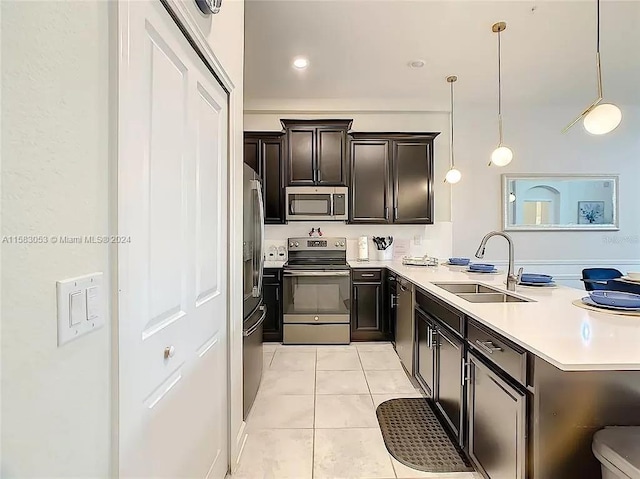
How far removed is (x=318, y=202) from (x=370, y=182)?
714mm

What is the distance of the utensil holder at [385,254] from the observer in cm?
457

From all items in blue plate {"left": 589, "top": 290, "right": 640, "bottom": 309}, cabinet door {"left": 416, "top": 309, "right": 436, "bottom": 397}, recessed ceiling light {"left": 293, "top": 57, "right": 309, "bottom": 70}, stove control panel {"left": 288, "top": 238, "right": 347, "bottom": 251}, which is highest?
recessed ceiling light {"left": 293, "top": 57, "right": 309, "bottom": 70}

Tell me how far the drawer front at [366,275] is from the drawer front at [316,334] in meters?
0.56

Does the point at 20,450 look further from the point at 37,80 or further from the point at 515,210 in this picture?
the point at 515,210

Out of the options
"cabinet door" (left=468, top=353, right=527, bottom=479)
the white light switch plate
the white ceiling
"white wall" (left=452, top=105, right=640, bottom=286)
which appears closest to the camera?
the white light switch plate

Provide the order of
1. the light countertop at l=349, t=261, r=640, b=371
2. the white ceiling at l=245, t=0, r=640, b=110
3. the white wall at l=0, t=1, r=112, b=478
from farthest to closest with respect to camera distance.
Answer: the white ceiling at l=245, t=0, r=640, b=110 → the light countertop at l=349, t=261, r=640, b=371 → the white wall at l=0, t=1, r=112, b=478

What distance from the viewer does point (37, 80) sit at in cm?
58

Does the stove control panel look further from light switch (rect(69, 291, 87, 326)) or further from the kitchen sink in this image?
light switch (rect(69, 291, 87, 326))

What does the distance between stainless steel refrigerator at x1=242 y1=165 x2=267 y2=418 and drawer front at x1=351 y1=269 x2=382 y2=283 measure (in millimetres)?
1554

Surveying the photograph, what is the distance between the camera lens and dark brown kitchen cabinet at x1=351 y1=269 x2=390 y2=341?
4.04 m

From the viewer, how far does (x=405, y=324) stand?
128 inches

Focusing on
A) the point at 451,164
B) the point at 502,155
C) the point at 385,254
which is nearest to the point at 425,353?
the point at 502,155

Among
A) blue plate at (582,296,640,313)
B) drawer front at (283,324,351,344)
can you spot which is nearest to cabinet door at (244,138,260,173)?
drawer front at (283,324,351,344)

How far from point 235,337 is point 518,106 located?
487cm
